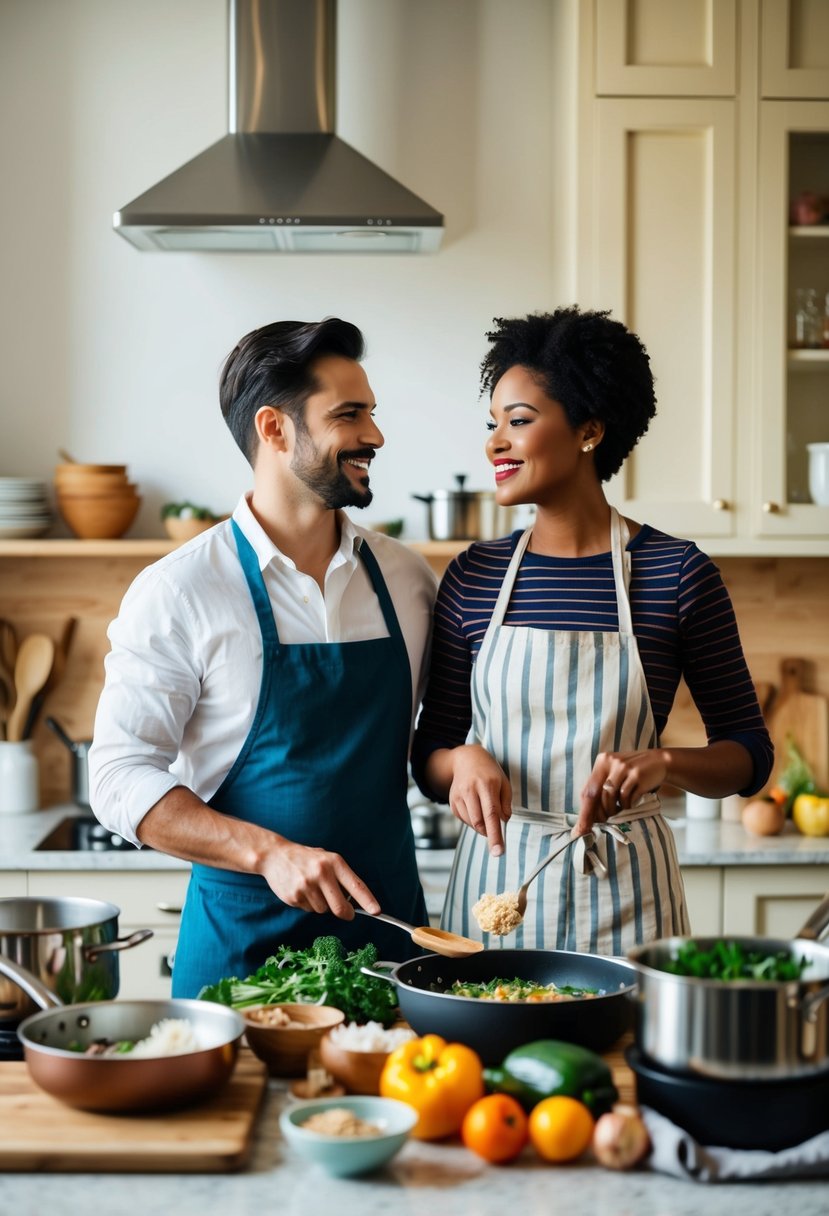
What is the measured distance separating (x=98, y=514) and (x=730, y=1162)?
237 centimetres

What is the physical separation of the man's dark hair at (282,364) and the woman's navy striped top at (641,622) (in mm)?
368

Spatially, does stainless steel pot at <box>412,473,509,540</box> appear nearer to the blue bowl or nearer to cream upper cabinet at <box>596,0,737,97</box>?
cream upper cabinet at <box>596,0,737,97</box>

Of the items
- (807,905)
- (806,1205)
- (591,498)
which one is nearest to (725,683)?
(591,498)

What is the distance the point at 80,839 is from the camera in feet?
9.92

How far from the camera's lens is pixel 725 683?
77.0 inches

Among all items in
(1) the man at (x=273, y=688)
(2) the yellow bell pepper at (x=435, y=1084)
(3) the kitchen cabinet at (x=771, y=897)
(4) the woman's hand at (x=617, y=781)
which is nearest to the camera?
(2) the yellow bell pepper at (x=435, y=1084)

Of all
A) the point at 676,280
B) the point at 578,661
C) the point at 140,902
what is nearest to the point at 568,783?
the point at 578,661

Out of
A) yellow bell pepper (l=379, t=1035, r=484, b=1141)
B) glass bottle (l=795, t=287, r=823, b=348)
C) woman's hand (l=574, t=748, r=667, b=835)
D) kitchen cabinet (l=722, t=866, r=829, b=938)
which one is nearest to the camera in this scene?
yellow bell pepper (l=379, t=1035, r=484, b=1141)

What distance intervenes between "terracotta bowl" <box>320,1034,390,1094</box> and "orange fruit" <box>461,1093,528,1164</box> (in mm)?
148

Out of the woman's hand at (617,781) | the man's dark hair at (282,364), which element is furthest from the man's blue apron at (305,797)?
the woman's hand at (617,781)

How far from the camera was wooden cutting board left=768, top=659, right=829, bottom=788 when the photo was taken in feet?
11.1

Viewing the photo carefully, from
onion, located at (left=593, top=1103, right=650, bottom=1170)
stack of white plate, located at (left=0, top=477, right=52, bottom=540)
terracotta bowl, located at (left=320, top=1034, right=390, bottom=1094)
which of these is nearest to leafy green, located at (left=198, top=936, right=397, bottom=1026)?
terracotta bowl, located at (left=320, top=1034, right=390, bottom=1094)

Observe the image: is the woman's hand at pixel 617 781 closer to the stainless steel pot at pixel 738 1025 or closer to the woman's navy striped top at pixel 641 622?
the woman's navy striped top at pixel 641 622

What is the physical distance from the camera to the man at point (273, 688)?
1840 millimetres
